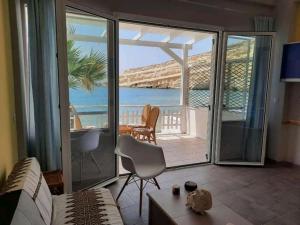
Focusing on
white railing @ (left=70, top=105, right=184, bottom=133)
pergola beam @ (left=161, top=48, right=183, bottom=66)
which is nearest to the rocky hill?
pergola beam @ (left=161, top=48, right=183, bottom=66)

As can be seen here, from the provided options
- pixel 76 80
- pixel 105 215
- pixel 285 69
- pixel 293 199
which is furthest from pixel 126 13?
pixel 293 199

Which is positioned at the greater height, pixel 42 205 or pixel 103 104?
pixel 103 104

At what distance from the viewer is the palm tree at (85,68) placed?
2.49 meters

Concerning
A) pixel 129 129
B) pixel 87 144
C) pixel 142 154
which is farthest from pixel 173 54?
pixel 87 144

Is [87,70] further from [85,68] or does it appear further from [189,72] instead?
[189,72]

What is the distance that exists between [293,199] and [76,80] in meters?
2.90

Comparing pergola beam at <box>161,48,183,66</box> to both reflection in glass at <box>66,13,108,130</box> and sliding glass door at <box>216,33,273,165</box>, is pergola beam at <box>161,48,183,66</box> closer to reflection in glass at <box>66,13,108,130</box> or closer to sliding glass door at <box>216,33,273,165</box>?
sliding glass door at <box>216,33,273,165</box>

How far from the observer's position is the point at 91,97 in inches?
109

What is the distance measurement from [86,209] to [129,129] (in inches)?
132

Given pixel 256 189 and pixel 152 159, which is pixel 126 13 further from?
pixel 256 189

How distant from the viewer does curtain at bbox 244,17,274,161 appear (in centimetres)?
371

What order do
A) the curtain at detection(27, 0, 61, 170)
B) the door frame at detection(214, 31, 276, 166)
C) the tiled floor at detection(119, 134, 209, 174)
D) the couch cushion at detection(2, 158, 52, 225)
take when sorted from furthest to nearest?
the tiled floor at detection(119, 134, 209, 174)
the door frame at detection(214, 31, 276, 166)
the curtain at detection(27, 0, 61, 170)
the couch cushion at detection(2, 158, 52, 225)

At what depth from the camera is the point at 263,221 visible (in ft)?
7.30

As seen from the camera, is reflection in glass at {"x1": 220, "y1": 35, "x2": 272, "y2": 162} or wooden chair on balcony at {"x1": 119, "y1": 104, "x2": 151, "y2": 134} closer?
reflection in glass at {"x1": 220, "y1": 35, "x2": 272, "y2": 162}
